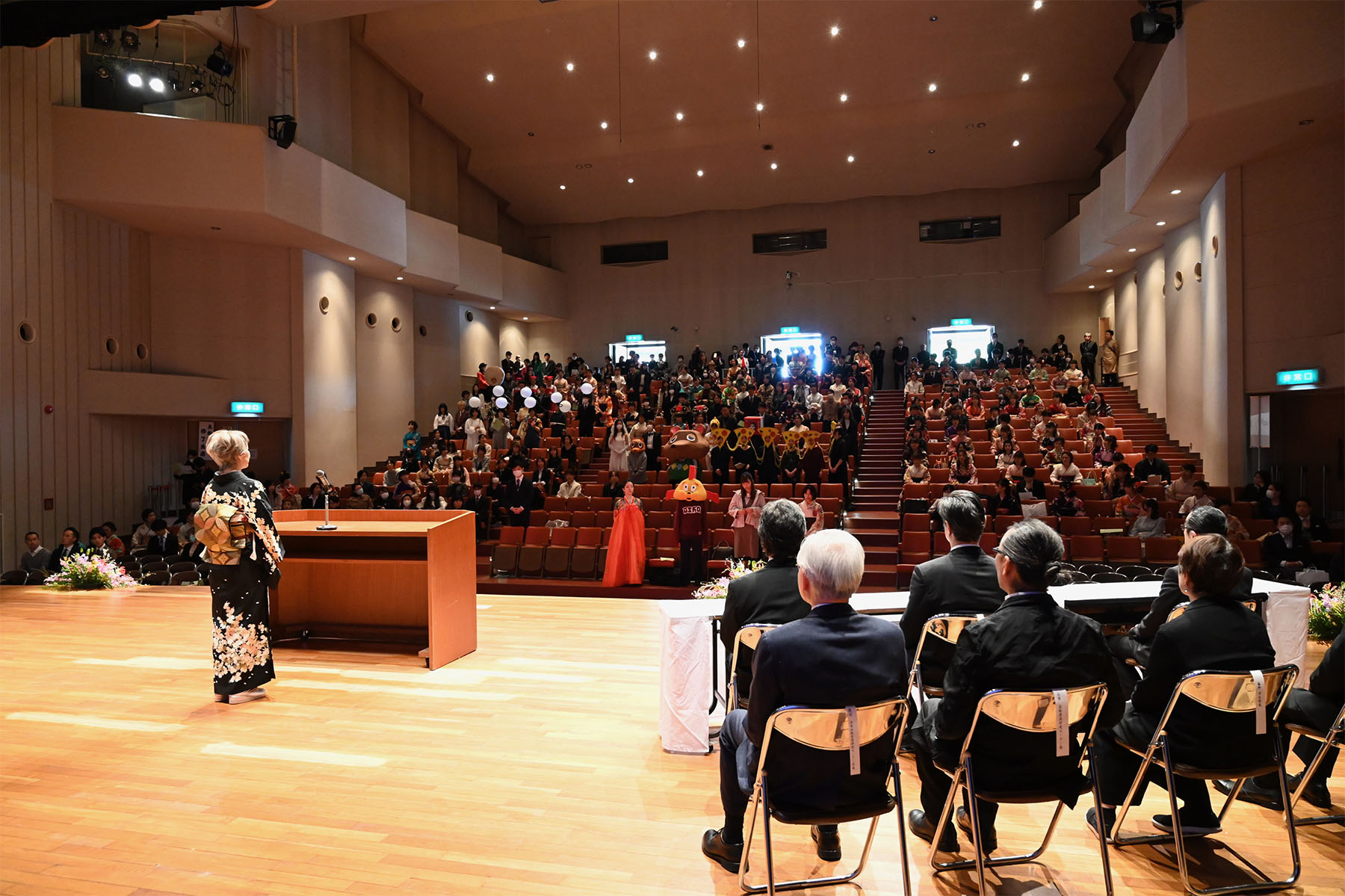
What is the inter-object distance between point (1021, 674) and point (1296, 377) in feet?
31.4

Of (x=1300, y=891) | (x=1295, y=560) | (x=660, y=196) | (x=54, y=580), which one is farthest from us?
(x=660, y=196)

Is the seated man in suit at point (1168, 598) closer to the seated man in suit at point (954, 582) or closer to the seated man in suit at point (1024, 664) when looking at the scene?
the seated man in suit at point (954, 582)

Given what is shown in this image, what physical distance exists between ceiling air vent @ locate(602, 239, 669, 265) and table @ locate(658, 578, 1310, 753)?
18.7m

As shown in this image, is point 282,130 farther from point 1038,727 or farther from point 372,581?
point 1038,727

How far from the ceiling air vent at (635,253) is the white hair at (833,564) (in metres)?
20.2

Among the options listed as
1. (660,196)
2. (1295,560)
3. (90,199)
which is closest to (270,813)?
(1295,560)

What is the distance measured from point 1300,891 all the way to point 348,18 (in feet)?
55.1

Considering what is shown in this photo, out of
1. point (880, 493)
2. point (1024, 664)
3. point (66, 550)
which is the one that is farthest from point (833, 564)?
point (66, 550)

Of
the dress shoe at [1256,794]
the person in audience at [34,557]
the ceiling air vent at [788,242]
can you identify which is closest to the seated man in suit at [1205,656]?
the dress shoe at [1256,794]

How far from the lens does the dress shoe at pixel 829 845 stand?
2816 mm

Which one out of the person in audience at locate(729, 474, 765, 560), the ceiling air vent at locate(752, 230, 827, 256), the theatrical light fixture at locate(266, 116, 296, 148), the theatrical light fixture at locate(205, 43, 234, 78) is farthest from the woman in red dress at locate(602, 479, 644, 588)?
the ceiling air vent at locate(752, 230, 827, 256)

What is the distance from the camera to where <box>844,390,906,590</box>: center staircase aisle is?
367 inches

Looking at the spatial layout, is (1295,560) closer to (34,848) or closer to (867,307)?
(34,848)

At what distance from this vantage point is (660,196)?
20.2 m
